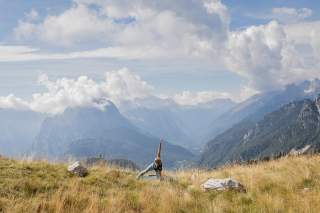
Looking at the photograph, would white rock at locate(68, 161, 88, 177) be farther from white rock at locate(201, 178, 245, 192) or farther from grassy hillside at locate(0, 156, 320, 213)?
white rock at locate(201, 178, 245, 192)

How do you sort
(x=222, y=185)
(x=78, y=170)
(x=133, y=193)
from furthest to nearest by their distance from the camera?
1. (x=78, y=170)
2. (x=222, y=185)
3. (x=133, y=193)

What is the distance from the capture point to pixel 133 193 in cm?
1250

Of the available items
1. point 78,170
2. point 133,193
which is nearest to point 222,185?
point 133,193

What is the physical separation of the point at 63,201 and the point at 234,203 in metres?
5.03

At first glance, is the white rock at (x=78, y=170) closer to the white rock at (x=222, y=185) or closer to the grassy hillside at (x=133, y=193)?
the grassy hillside at (x=133, y=193)

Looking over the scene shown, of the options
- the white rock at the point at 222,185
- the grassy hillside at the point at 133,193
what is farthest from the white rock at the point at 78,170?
the white rock at the point at 222,185

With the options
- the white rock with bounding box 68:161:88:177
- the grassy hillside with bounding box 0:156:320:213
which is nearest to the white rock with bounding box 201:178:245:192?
the grassy hillside with bounding box 0:156:320:213

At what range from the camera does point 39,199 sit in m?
10.3

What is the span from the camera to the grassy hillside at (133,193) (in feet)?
33.4

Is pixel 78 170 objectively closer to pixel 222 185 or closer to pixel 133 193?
pixel 133 193

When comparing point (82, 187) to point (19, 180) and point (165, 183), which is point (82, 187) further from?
point (165, 183)

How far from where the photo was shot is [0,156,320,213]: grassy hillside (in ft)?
33.4

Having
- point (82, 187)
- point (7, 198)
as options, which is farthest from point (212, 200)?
point (7, 198)

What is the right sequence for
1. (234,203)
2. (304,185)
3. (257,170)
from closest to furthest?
1. (234,203)
2. (304,185)
3. (257,170)
